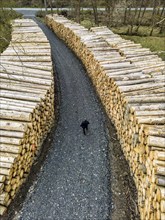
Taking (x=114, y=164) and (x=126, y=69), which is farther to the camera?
(x=126, y=69)

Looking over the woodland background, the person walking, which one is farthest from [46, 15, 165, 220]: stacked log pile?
the woodland background

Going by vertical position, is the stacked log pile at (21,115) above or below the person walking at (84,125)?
above

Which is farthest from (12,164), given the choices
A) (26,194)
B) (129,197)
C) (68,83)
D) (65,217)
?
(68,83)

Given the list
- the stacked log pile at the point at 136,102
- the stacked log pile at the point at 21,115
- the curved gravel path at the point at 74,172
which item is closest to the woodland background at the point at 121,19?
the stacked log pile at the point at 136,102

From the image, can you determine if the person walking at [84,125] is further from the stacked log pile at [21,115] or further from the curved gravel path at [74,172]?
the stacked log pile at [21,115]

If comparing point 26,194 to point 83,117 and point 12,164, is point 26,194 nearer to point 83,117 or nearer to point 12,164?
point 12,164

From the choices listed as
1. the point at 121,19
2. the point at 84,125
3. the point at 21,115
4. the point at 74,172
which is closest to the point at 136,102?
the point at 84,125
